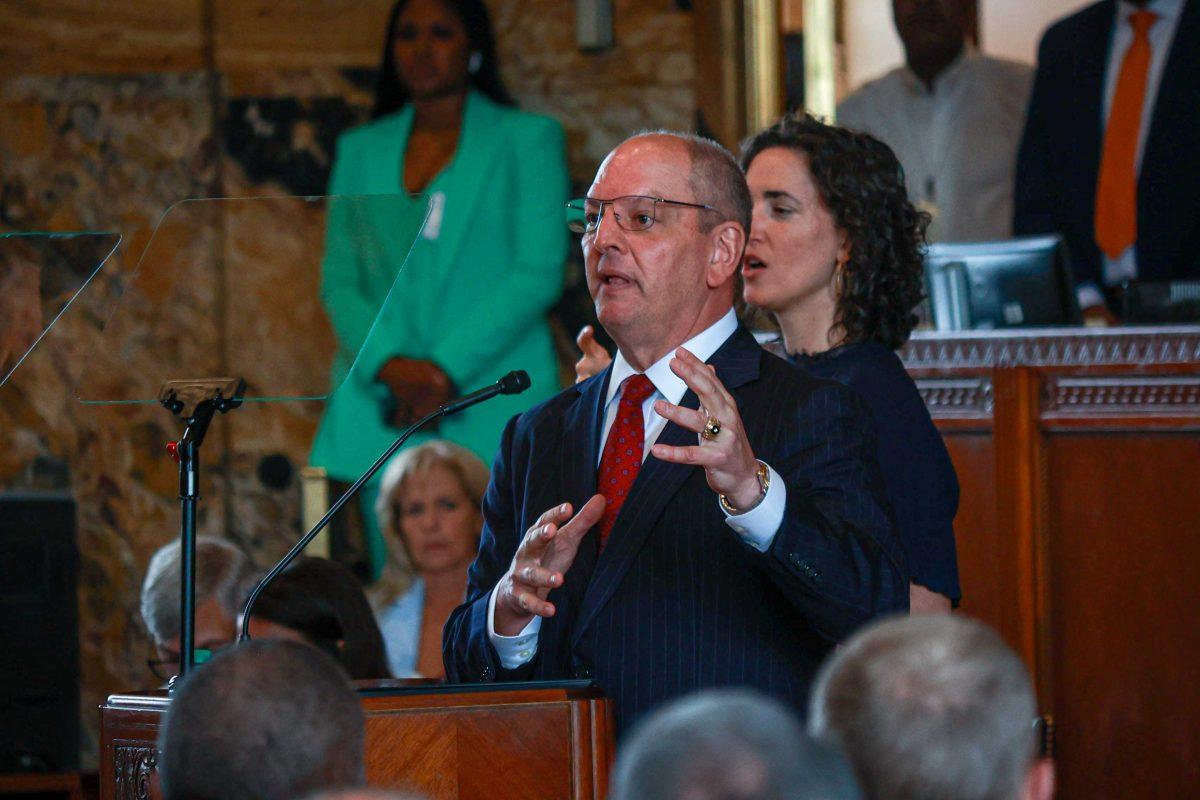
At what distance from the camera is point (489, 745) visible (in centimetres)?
199

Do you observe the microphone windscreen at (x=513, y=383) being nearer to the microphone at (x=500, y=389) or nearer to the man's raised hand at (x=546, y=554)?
the microphone at (x=500, y=389)

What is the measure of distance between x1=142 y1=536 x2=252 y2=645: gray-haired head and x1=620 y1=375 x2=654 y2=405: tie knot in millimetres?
1744

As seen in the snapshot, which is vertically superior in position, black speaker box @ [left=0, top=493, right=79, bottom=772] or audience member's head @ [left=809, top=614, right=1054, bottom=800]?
audience member's head @ [left=809, top=614, right=1054, bottom=800]

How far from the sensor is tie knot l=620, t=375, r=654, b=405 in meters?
2.45

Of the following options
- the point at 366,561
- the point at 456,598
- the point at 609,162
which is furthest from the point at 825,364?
the point at 366,561

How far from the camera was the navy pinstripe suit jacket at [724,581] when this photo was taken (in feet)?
7.20

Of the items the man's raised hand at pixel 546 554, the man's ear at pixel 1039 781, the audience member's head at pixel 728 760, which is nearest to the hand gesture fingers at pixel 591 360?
the man's raised hand at pixel 546 554

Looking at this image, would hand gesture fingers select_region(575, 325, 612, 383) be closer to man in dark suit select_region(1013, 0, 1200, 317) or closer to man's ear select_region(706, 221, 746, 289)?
man's ear select_region(706, 221, 746, 289)

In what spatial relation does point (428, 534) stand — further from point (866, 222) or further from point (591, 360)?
point (866, 222)

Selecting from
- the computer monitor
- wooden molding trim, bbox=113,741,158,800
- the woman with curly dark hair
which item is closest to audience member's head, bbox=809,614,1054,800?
wooden molding trim, bbox=113,741,158,800

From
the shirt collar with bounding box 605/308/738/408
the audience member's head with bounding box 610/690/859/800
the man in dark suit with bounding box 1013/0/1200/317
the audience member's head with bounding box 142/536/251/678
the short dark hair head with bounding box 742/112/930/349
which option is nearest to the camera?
the audience member's head with bounding box 610/690/859/800

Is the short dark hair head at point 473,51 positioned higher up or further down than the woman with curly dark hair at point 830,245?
higher up

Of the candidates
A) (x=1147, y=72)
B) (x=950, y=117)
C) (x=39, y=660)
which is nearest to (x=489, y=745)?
(x=39, y=660)

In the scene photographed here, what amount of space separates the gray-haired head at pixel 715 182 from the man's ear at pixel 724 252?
0.01 metres
